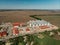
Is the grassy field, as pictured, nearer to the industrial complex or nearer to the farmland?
the farmland

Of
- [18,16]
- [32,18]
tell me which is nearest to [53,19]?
[32,18]

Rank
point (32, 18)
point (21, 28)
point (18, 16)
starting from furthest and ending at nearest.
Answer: point (32, 18) → point (18, 16) → point (21, 28)

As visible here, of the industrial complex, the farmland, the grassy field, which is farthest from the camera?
the grassy field

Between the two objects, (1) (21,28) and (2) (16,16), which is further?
(2) (16,16)

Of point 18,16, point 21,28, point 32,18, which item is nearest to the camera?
point 21,28

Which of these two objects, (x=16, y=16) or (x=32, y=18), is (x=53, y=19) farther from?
(x=16, y=16)

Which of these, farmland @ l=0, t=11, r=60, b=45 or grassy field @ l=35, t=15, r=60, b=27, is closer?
farmland @ l=0, t=11, r=60, b=45

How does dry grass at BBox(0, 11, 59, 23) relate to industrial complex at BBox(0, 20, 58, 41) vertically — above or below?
above

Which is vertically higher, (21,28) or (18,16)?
(18,16)

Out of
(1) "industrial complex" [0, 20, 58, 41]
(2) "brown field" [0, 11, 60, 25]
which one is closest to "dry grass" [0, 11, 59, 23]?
(2) "brown field" [0, 11, 60, 25]

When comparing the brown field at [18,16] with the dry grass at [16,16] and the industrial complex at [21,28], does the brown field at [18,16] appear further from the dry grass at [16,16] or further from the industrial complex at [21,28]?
the industrial complex at [21,28]

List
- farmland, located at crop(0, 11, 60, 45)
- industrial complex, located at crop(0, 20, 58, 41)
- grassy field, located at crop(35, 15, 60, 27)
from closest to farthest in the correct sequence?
farmland, located at crop(0, 11, 60, 45), industrial complex, located at crop(0, 20, 58, 41), grassy field, located at crop(35, 15, 60, 27)

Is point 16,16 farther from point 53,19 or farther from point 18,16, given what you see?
point 53,19

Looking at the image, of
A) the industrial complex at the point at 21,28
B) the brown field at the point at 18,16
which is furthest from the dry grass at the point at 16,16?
the industrial complex at the point at 21,28
